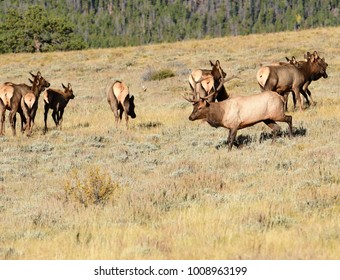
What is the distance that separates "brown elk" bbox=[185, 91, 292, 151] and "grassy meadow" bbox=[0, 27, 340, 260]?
66cm

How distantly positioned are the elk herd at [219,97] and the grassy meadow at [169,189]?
0.69 m

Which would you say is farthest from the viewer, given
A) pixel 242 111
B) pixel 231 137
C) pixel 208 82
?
pixel 208 82

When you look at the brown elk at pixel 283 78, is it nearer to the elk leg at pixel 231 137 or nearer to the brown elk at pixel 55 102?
the elk leg at pixel 231 137

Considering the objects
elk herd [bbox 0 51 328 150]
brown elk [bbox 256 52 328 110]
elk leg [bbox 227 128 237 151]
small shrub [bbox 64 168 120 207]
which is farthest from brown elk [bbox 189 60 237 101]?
small shrub [bbox 64 168 120 207]

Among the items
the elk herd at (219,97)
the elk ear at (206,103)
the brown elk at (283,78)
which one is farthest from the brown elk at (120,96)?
the elk ear at (206,103)

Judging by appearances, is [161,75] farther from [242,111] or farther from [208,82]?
[242,111]

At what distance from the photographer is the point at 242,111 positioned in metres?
13.5

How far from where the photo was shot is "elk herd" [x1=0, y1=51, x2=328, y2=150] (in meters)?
13.6

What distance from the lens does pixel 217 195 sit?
9.42m

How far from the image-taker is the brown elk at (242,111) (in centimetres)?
1351

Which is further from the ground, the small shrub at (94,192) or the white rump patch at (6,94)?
the white rump patch at (6,94)

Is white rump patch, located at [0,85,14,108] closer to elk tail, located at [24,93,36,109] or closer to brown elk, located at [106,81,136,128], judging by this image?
elk tail, located at [24,93,36,109]

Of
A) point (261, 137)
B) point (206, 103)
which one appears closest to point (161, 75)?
point (261, 137)

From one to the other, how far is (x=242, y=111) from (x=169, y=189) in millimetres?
4157
